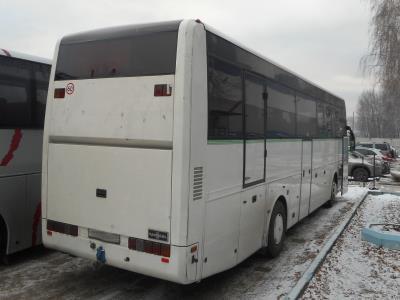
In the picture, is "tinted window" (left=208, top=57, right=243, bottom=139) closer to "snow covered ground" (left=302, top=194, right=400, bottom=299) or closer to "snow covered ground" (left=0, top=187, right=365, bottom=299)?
"snow covered ground" (left=0, top=187, right=365, bottom=299)

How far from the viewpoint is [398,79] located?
1331 cm

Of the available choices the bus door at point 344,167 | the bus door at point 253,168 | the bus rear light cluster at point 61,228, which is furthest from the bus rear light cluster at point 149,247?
the bus door at point 344,167

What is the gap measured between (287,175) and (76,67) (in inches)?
162

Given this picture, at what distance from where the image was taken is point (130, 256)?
4.68m

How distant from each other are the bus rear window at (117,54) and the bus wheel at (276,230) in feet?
11.1

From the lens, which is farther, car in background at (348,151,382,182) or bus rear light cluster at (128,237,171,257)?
car in background at (348,151,382,182)

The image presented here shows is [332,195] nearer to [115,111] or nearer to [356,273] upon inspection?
[356,273]

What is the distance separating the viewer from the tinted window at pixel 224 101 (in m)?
4.71

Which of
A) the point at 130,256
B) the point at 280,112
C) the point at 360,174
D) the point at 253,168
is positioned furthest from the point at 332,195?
the point at 360,174

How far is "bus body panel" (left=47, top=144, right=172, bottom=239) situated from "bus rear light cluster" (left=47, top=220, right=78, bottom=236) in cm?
7

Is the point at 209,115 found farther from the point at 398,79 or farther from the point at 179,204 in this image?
the point at 398,79

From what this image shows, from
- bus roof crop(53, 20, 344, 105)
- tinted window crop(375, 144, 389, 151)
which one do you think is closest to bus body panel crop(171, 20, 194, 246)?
bus roof crop(53, 20, 344, 105)

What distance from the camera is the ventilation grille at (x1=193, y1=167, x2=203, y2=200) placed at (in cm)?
442

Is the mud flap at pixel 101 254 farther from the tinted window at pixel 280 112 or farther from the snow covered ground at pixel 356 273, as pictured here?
the tinted window at pixel 280 112
